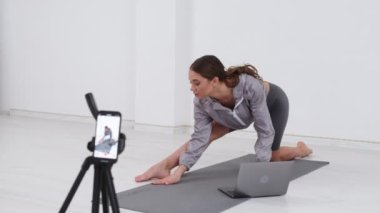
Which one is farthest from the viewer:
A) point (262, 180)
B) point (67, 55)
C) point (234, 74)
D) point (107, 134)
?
point (67, 55)

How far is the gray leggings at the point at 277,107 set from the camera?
11.0ft

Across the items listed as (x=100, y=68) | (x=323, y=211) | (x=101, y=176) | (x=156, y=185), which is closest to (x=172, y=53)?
(x=100, y=68)

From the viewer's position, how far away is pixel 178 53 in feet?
17.7

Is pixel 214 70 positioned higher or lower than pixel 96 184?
higher

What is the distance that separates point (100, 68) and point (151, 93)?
3.18 ft

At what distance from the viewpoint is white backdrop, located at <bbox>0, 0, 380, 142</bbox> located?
15.0 feet

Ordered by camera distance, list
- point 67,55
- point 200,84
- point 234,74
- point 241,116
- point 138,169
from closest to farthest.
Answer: point 200,84 < point 234,74 < point 241,116 < point 138,169 < point 67,55

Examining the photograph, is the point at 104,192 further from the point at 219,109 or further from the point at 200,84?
the point at 219,109

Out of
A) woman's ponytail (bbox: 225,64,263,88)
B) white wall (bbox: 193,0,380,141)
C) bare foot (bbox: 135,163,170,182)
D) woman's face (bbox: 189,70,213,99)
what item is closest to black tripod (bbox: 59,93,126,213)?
woman's face (bbox: 189,70,213,99)

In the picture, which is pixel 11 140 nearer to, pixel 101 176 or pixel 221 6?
pixel 221 6

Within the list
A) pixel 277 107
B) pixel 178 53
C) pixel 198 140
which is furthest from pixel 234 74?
pixel 178 53

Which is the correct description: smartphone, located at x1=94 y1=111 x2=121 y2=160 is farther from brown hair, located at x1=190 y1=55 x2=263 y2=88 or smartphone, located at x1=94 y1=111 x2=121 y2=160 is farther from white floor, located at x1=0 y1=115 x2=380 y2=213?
brown hair, located at x1=190 y1=55 x2=263 y2=88

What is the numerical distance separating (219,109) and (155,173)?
558 millimetres

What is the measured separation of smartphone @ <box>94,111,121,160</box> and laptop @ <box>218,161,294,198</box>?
1593mm
